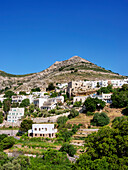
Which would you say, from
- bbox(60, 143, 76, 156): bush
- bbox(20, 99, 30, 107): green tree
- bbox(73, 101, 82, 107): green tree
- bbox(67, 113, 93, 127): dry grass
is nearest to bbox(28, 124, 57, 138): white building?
bbox(67, 113, 93, 127): dry grass

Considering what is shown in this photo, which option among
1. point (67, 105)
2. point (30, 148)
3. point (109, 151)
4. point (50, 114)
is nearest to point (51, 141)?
point (30, 148)

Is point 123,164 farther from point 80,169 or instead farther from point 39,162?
point 39,162

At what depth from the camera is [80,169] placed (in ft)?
61.6

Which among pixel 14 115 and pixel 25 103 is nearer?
pixel 14 115

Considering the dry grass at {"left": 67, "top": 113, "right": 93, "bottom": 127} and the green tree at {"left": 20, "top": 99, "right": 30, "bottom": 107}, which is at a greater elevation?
the green tree at {"left": 20, "top": 99, "right": 30, "bottom": 107}

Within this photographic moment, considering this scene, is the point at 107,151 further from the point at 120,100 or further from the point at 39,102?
the point at 39,102

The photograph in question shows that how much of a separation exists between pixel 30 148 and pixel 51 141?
4.16 m

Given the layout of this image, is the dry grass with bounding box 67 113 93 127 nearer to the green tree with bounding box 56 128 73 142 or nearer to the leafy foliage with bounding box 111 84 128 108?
the green tree with bounding box 56 128 73 142

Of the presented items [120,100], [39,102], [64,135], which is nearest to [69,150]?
[64,135]

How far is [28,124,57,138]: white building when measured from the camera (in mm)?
36688

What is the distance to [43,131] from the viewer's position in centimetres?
3703

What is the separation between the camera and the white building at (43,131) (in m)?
36.7

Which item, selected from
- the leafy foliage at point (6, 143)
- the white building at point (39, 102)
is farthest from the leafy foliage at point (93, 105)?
the leafy foliage at point (6, 143)

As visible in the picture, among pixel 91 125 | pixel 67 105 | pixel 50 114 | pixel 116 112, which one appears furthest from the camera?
pixel 67 105
